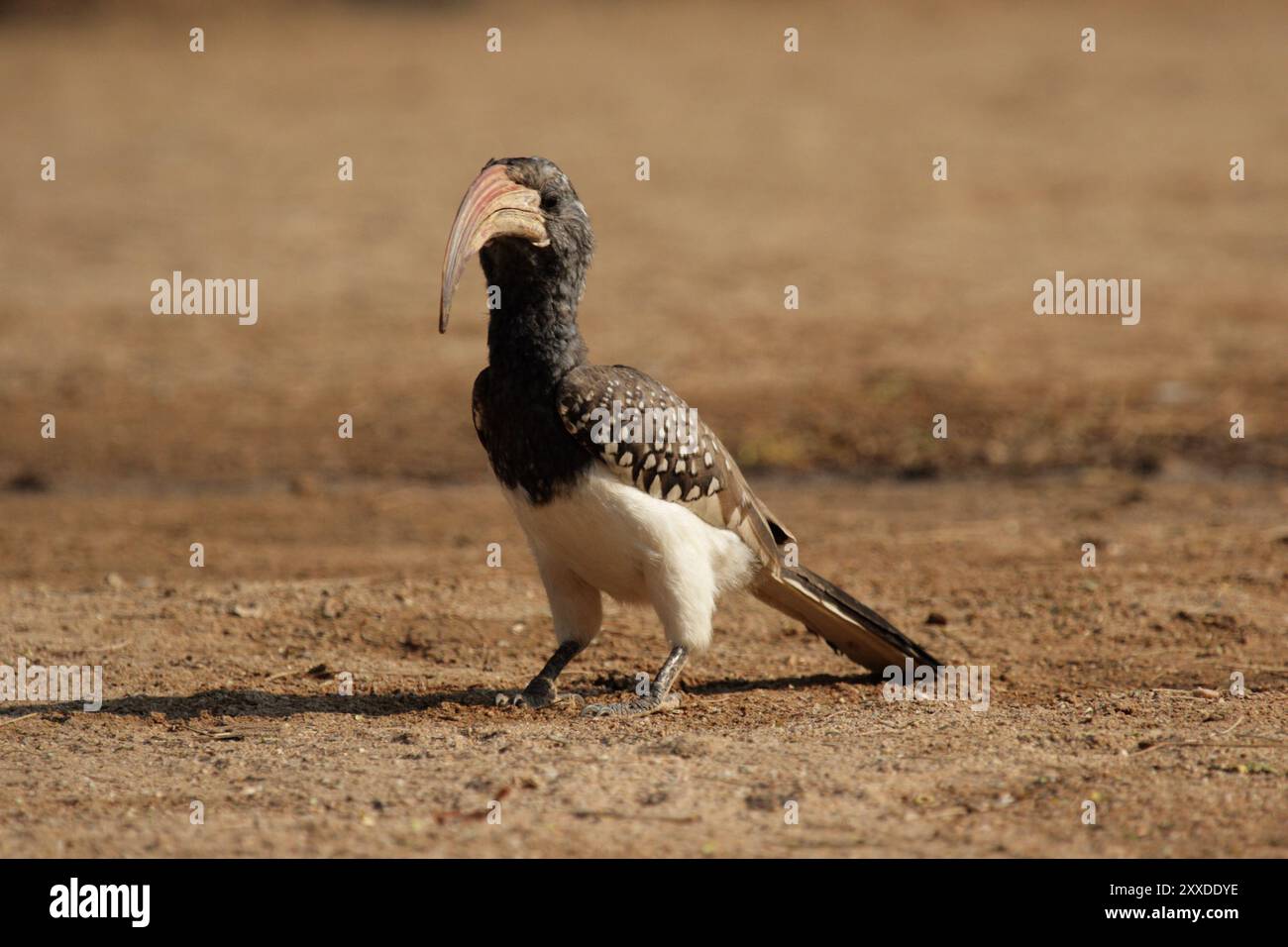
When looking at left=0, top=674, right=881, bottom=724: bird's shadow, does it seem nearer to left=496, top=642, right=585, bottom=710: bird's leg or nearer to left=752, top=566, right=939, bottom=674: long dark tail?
left=496, top=642, right=585, bottom=710: bird's leg

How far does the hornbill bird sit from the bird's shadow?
1.06ft

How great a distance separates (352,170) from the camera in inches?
811

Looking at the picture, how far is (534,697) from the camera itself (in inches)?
260

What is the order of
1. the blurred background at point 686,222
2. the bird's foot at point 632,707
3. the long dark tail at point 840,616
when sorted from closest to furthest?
1. the bird's foot at point 632,707
2. the long dark tail at point 840,616
3. the blurred background at point 686,222

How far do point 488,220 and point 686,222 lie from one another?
12696mm

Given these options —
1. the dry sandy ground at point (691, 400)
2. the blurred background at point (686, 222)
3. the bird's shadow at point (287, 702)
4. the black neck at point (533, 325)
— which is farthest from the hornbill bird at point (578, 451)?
the blurred background at point (686, 222)

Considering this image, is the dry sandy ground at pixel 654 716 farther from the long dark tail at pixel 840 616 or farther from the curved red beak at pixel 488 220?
the curved red beak at pixel 488 220

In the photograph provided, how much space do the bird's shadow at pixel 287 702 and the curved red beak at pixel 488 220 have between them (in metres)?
1.65

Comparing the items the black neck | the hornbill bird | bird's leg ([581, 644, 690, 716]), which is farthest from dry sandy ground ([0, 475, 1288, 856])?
the black neck

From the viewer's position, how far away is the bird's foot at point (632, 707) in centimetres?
641

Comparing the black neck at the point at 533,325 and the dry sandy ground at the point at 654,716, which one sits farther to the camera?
the black neck at the point at 533,325

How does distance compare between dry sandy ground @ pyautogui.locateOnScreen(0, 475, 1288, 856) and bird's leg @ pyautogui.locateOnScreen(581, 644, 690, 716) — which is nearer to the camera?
dry sandy ground @ pyautogui.locateOnScreen(0, 475, 1288, 856)

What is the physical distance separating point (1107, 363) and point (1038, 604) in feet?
18.9

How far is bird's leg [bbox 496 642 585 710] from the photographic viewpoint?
660 centimetres
